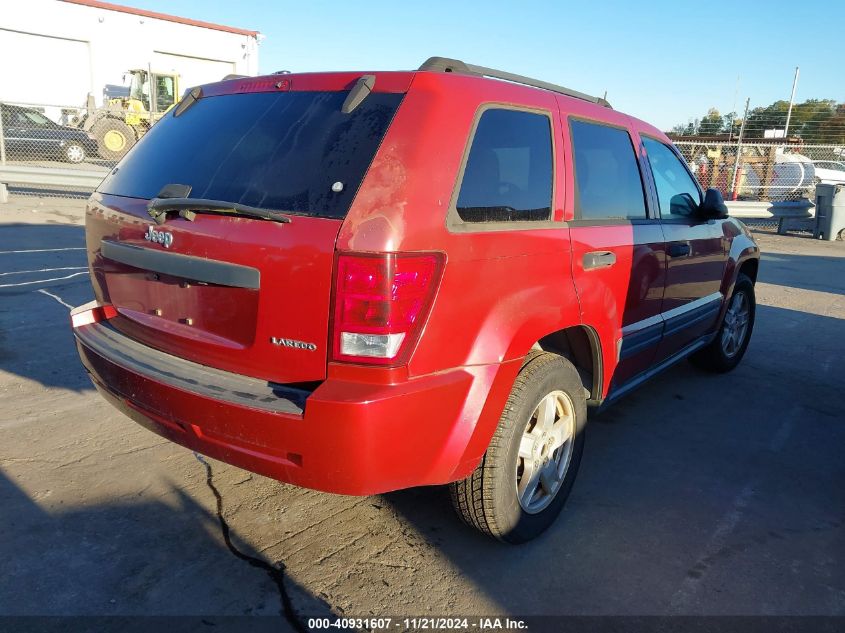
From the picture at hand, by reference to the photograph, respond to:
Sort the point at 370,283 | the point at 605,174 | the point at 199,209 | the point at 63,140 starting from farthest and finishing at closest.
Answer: the point at 63,140 < the point at 605,174 < the point at 199,209 < the point at 370,283

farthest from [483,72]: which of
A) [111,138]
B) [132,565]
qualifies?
[111,138]

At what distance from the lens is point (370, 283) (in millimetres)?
2117

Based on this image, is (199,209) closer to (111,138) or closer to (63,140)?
(63,140)

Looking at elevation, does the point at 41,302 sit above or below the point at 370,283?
below

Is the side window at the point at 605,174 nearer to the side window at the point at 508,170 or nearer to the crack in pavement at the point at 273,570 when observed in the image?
the side window at the point at 508,170

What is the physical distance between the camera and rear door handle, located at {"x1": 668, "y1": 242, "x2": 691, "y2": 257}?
12.5 feet

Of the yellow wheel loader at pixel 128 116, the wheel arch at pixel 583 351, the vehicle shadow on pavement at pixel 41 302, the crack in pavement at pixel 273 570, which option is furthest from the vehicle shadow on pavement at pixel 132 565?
the yellow wheel loader at pixel 128 116

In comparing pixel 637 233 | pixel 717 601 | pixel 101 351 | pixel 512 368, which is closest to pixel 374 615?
pixel 512 368

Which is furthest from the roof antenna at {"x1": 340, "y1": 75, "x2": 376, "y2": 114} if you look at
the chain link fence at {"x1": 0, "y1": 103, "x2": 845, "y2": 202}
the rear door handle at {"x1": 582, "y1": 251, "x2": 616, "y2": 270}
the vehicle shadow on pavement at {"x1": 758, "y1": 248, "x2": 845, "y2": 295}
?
the chain link fence at {"x1": 0, "y1": 103, "x2": 845, "y2": 202}

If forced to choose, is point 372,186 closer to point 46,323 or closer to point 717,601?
point 717,601

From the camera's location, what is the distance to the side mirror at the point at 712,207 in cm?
418

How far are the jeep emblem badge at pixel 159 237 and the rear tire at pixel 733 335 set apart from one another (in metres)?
4.03

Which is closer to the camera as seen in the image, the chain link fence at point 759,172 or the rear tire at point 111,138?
the chain link fence at point 759,172

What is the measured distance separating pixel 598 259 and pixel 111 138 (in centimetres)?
2179
